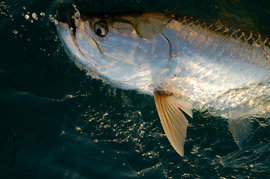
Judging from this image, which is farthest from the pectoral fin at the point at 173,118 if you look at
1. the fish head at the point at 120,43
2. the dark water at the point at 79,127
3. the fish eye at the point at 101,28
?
the fish eye at the point at 101,28

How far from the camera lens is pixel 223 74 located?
71.8 inches

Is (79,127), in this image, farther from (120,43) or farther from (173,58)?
(173,58)

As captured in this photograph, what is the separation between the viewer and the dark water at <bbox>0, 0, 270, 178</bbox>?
195 centimetres

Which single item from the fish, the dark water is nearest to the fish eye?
the fish

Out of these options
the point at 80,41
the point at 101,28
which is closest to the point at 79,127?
the point at 80,41

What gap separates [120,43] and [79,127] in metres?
0.84

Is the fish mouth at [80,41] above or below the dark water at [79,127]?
above

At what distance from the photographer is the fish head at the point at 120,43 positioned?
1685mm

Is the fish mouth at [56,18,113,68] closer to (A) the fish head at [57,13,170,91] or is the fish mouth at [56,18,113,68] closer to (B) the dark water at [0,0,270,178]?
(A) the fish head at [57,13,170,91]

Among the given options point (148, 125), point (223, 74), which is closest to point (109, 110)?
point (148, 125)

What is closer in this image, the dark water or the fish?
the fish

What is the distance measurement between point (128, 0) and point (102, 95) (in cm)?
108

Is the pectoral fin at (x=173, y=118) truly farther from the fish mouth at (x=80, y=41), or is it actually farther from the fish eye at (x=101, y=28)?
the fish eye at (x=101, y=28)

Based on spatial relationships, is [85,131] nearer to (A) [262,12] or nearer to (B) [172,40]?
(B) [172,40]
